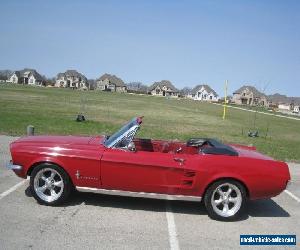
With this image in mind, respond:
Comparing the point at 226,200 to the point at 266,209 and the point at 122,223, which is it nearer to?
the point at 266,209

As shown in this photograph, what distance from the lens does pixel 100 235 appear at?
202 inches

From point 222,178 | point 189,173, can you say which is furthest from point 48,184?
point 222,178

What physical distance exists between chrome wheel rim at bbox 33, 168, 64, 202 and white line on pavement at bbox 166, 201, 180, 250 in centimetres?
167

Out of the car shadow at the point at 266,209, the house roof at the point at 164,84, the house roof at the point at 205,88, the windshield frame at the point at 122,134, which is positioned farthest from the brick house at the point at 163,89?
the windshield frame at the point at 122,134

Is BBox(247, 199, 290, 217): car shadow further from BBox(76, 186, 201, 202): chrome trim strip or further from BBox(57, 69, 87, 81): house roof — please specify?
BBox(57, 69, 87, 81): house roof

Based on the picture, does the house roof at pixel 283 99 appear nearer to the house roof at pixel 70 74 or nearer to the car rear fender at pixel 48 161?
the house roof at pixel 70 74

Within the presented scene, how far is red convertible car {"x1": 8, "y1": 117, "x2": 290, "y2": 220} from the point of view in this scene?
6.02 meters

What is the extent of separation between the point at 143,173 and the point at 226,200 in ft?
4.45

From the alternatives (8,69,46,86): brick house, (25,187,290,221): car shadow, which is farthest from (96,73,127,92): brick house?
(25,187,290,221): car shadow

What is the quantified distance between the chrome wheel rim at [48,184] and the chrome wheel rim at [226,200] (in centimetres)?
235

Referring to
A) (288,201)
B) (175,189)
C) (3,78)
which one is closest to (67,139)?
(175,189)

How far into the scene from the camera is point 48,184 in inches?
241

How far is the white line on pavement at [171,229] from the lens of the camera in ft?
16.5

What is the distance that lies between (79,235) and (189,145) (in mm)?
2855
